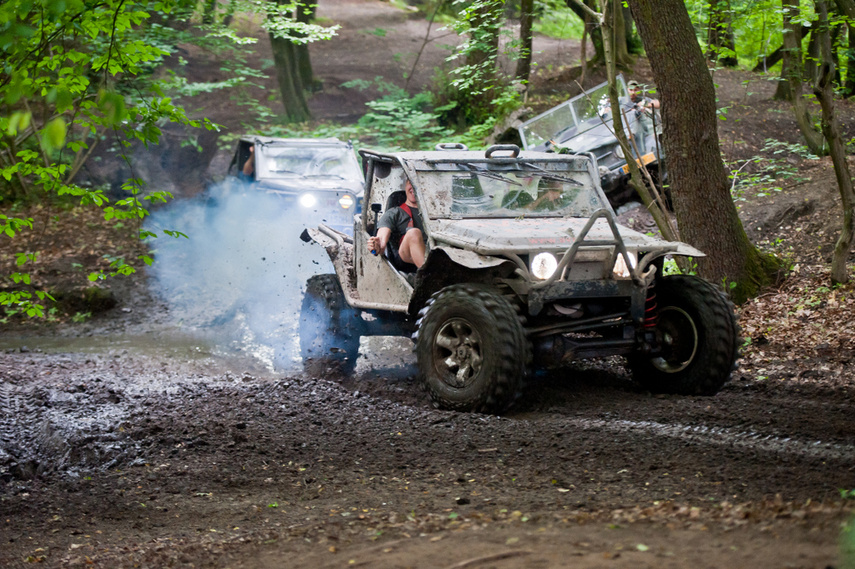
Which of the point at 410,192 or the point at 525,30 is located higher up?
the point at 525,30

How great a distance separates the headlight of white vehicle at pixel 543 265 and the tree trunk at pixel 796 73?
16.2 feet

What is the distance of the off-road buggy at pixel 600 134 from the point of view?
12828 millimetres

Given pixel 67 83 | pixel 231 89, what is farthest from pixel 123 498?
pixel 231 89

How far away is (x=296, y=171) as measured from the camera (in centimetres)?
1278

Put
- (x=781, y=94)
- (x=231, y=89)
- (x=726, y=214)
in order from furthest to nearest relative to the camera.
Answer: (x=231, y=89) → (x=781, y=94) → (x=726, y=214)

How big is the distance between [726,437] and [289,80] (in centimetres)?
1816

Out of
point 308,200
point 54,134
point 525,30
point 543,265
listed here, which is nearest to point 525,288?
point 543,265

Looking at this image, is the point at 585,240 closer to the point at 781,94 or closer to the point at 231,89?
the point at 781,94

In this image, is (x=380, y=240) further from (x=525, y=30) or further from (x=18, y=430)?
(x=525, y=30)

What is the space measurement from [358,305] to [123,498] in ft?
10.1

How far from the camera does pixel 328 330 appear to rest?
759cm

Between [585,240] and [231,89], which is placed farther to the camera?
[231,89]

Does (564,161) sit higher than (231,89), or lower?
lower

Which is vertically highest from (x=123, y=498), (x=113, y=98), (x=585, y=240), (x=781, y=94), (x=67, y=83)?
(x=781, y=94)
